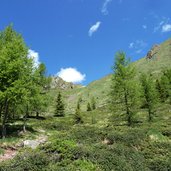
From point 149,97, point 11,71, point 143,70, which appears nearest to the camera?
point 11,71

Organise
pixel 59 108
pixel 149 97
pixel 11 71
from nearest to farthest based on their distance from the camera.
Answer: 1. pixel 11 71
2. pixel 149 97
3. pixel 59 108

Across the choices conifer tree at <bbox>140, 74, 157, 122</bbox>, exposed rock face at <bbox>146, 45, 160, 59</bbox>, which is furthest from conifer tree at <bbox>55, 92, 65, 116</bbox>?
exposed rock face at <bbox>146, 45, 160, 59</bbox>

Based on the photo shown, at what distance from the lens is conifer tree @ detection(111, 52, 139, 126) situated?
32844 mm

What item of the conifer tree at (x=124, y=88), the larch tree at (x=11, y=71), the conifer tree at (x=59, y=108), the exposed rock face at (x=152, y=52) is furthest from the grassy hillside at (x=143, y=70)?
the larch tree at (x=11, y=71)

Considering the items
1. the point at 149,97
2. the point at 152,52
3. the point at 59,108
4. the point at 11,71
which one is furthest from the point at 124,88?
the point at 152,52

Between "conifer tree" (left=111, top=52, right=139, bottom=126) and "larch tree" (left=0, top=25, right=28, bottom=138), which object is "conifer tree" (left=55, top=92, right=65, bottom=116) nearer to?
"conifer tree" (left=111, top=52, right=139, bottom=126)

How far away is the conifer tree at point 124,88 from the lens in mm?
32844

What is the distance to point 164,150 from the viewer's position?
13641 millimetres

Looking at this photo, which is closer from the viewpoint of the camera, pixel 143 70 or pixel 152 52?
pixel 143 70

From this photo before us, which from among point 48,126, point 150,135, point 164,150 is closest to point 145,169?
point 164,150

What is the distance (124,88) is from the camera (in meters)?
33.0

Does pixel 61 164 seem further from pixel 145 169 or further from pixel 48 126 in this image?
pixel 48 126

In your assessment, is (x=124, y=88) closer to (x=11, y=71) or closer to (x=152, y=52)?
(x=11, y=71)

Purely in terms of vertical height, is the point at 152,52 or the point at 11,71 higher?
the point at 152,52
